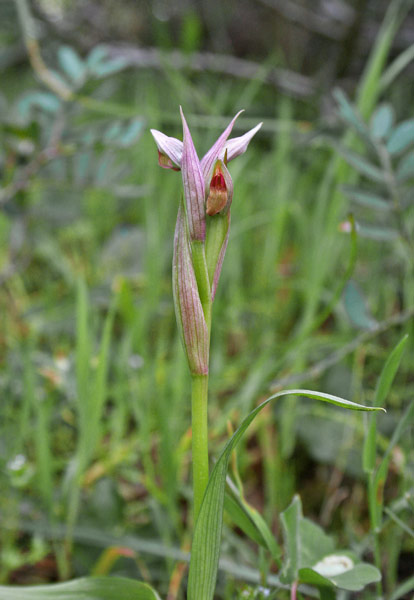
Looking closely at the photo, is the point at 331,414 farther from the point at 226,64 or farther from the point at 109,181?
the point at 226,64

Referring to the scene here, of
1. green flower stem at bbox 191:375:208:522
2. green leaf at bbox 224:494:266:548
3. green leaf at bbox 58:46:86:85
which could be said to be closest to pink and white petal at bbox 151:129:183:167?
green flower stem at bbox 191:375:208:522

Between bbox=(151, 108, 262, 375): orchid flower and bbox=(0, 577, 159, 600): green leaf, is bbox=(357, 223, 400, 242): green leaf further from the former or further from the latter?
bbox=(0, 577, 159, 600): green leaf

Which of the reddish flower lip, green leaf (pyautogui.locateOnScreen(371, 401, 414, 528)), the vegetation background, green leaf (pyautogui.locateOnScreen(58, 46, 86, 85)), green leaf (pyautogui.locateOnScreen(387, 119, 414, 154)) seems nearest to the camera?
the reddish flower lip

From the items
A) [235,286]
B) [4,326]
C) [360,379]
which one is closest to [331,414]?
[360,379]

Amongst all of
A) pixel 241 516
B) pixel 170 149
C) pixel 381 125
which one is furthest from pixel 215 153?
pixel 381 125

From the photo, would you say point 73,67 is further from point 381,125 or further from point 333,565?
point 333,565

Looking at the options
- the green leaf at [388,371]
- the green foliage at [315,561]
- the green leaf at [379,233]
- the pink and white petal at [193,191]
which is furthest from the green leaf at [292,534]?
the green leaf at [379,233]
